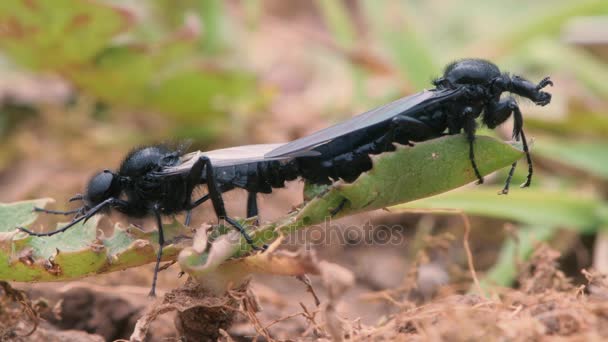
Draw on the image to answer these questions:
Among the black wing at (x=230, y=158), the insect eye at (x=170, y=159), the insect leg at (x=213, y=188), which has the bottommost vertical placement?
the insect leg at (x=213, y=188)

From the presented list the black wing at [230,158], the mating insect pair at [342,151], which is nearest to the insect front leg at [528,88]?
the mating insect pair at [342,151]

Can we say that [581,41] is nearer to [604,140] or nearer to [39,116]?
[604,140]

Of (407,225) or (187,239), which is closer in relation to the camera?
(187,239)

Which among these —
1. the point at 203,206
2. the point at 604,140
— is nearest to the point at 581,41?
the point at 604,140

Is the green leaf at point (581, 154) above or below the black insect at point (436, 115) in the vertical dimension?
below

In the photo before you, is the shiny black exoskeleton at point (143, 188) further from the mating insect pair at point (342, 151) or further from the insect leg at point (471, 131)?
the insect leg at point (471, 131)
